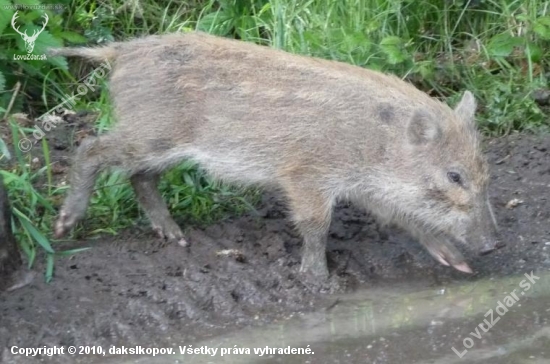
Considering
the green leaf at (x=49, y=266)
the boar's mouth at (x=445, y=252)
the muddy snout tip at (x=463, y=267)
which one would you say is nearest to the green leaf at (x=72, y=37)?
the green leaf at (x=49, y=266)

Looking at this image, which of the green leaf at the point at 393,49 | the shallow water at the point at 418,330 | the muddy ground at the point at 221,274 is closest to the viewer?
the shallow water at the point at 418,330

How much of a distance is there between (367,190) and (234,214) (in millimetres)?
939

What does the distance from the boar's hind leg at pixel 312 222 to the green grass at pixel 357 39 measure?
31.5 inches

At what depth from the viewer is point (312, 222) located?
259 inches

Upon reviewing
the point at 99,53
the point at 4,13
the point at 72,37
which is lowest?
the point at 72,37

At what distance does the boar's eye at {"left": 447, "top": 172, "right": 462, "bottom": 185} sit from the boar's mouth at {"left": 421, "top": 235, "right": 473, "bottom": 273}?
0.42 meters

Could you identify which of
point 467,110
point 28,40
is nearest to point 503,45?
point 467,110

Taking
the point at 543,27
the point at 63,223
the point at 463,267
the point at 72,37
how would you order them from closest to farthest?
the point at 63,223 < the point at 463,267 < the point at 72,37 < the point at 543,27

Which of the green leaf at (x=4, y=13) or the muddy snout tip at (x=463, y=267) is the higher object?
the green leaf at (x=4, y=13)

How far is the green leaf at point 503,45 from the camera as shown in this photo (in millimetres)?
8477

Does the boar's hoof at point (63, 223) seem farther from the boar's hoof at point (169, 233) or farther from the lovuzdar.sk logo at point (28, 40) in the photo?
the lovuzdar.sk logo at point (28, 40)

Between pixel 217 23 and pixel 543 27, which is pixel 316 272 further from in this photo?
pixel 543 27

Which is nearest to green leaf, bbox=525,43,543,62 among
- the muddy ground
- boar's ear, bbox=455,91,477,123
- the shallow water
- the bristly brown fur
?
the muddy ground

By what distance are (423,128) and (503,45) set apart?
87.9 inches
